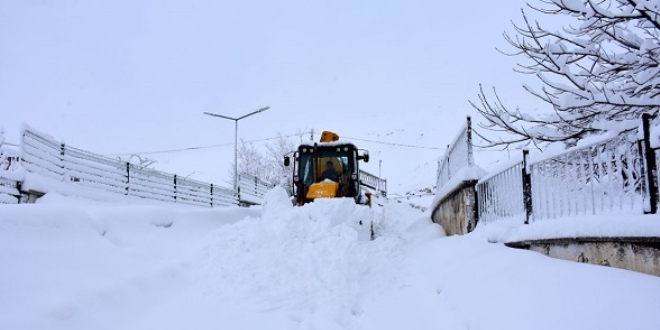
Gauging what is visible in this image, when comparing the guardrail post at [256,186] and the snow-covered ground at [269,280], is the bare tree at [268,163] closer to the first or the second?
the guardrail post at [256,186]

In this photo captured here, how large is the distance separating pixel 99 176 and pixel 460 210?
1073 cm

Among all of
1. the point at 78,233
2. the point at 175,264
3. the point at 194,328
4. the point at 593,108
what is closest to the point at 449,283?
the point at 593,108

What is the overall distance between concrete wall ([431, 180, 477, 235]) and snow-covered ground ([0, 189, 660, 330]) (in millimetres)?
776

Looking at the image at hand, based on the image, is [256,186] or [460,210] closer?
[460,210]

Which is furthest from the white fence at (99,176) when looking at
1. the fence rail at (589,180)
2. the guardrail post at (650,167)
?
the guardrail post at (650,167)

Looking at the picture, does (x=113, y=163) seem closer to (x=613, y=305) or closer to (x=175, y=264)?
(x=175, y=264)

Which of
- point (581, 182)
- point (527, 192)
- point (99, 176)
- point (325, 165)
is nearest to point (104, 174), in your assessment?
point (99, 176)

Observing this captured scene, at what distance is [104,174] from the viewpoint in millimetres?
14188

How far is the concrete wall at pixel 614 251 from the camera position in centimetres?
317

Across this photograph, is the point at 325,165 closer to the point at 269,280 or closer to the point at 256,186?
the point at 269,280

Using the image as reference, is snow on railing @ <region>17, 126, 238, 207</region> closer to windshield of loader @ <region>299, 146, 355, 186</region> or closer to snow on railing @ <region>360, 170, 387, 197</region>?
windshield of loader @ <region>299, 146, 355, 186</region>

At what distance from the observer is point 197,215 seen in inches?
342

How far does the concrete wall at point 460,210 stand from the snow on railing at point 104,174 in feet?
30.4

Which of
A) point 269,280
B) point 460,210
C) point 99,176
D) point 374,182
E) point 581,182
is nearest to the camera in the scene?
point 581,182
